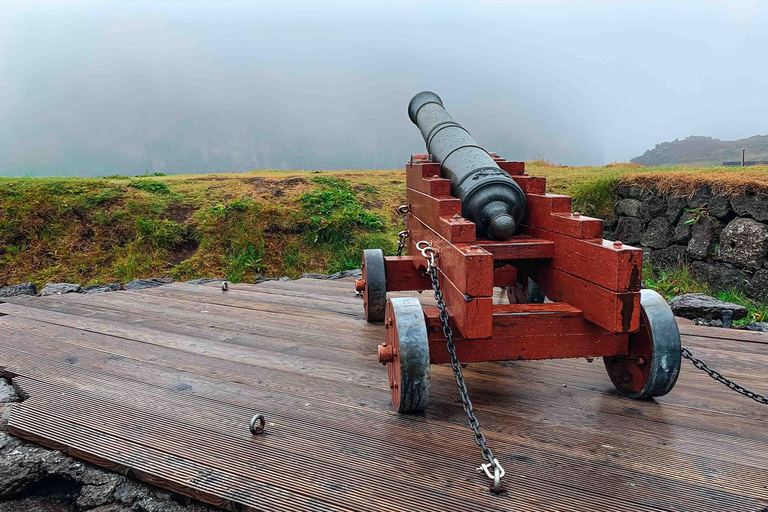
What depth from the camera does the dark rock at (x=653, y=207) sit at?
22.9ft

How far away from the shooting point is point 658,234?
6980 mm

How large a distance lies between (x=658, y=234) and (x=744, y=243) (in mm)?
1147

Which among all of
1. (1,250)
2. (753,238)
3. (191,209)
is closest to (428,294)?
A: (753,238)

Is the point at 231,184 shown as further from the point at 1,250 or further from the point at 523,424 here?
the point at 523,424

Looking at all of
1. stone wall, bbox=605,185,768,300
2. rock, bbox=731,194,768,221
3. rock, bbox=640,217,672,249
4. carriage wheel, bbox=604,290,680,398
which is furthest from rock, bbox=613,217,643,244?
carriage wheel, bbox=604,290,680,398

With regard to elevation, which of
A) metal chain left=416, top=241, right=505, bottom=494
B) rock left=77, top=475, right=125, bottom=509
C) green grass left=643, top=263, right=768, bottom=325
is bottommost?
green grass left=643, top=263, right=768, bottom=325

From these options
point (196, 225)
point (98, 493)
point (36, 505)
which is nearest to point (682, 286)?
point (196, 225)

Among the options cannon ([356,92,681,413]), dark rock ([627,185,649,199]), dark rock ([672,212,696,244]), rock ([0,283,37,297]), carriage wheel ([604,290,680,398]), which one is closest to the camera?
cannon ([356,92,681,413])

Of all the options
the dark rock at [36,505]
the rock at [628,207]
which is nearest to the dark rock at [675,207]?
the rock at [628,207]

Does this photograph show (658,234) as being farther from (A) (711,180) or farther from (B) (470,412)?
(B) (470,412)

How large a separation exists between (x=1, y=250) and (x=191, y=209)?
2345 mm

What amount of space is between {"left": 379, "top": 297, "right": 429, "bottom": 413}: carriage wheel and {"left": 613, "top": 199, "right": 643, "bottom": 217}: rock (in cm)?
585

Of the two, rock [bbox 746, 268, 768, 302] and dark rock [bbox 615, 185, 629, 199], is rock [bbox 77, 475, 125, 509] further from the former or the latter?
dark rock [bbox 615, 185, 629, 199]

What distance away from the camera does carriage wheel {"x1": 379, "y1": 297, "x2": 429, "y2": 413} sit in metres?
2.26
